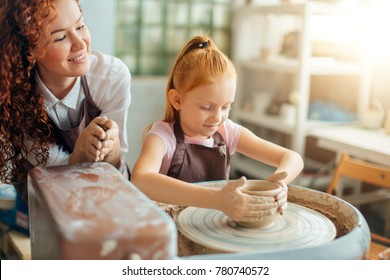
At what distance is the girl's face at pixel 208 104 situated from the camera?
1294 millimetres

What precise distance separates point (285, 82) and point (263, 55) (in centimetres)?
37

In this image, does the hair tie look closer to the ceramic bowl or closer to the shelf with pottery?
the ceramic bowl

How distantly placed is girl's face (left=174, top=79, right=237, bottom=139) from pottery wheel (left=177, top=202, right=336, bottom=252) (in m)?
0.24

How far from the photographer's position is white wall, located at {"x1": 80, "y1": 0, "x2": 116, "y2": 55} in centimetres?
286

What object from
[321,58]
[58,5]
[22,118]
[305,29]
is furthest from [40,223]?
[321,58]

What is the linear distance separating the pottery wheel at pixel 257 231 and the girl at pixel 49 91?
0.26m

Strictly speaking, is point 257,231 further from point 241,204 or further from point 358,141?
point 358,141

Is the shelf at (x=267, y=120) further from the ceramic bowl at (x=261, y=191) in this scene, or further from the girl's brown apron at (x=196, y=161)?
the ceramic bowl at (x=261, y=191)

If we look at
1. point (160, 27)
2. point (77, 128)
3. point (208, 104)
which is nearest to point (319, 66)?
point (160, 27)

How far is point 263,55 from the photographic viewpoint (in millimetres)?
3410

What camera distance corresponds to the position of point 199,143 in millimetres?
1490

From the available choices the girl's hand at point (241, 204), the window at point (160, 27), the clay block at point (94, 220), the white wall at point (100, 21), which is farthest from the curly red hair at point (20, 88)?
the window at point (160, 27)

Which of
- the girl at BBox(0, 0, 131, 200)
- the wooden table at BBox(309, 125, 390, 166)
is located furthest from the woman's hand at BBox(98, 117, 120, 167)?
the wooden table at BBox(309, 125, 390, 166)
